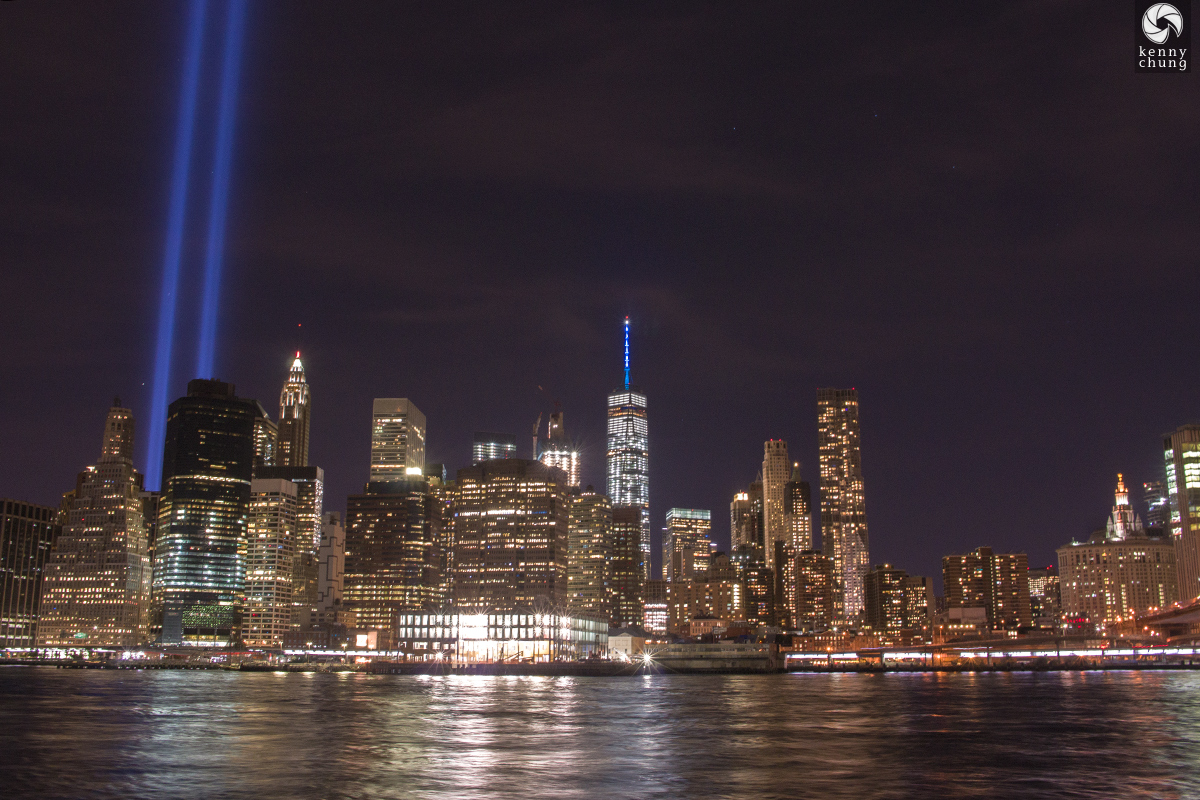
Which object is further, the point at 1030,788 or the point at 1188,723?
the point at 1188,723

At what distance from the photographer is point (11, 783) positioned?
2021 inches

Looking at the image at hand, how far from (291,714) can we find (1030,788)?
68374mm

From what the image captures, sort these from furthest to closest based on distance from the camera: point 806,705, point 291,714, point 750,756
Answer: point 806,705
point 291,714
point 750,756

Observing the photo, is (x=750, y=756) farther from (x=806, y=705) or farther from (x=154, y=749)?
(x=806, y=705)

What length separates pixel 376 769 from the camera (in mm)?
55875

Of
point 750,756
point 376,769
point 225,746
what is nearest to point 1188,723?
point 750,756

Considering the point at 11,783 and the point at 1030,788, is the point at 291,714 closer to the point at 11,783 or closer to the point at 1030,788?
the point at 11,783

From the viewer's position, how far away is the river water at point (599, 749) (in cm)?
4981

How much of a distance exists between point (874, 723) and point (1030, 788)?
129 ft

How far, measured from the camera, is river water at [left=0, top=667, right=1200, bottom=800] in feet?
163

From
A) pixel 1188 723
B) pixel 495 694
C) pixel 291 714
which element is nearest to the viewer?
pixel 1188 723

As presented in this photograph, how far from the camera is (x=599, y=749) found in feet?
215

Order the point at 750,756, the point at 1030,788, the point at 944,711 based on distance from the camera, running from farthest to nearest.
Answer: the point at 944,711, the point at 750,756, the point at 1030,788

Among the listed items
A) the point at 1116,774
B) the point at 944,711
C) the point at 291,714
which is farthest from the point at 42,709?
the point at 1116,774
